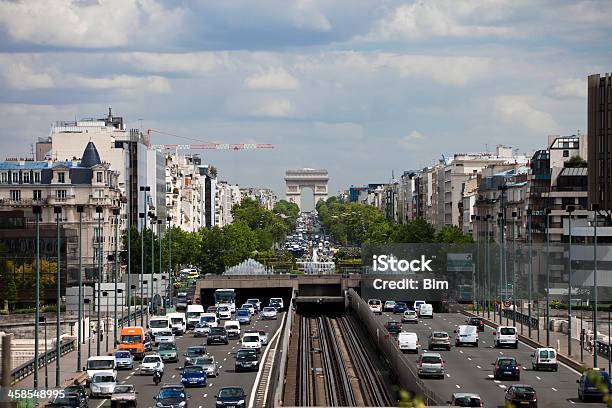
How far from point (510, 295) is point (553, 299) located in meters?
8.34

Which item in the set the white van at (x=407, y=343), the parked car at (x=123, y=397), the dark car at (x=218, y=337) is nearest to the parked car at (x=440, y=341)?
the white van at (x=407, y=343)

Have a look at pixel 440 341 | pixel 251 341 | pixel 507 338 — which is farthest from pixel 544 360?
pixel 251 341

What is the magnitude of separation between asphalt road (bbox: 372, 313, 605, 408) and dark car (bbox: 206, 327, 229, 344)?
1413 centimetres

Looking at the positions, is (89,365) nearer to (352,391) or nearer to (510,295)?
(352,391)

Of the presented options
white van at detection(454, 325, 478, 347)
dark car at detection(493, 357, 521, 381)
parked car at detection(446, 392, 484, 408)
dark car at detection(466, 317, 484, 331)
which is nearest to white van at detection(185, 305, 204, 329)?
dark car at detection(466, 317, 484, 331)

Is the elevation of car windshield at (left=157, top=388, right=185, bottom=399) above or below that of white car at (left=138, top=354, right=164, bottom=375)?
above

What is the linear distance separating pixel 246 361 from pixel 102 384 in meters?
14.6

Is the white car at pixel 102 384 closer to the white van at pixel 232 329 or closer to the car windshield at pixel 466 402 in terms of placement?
the car windshield at pixel 466 402

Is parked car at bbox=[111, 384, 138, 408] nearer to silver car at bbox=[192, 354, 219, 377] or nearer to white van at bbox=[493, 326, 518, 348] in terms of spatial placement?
silver car at bbox=[192, 354, 219, 377]

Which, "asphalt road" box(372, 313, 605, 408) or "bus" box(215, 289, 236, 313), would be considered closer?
"asphalt road" box(372, 313, 605, 408)

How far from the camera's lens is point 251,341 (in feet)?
310

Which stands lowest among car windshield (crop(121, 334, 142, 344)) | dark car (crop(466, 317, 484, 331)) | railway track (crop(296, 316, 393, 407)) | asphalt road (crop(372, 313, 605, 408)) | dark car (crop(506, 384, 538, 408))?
railway track (crop(296, 316, 393, 407))

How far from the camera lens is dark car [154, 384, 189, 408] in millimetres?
60625

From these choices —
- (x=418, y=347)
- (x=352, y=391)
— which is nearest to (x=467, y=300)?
Answer: (x=418, y=347)
